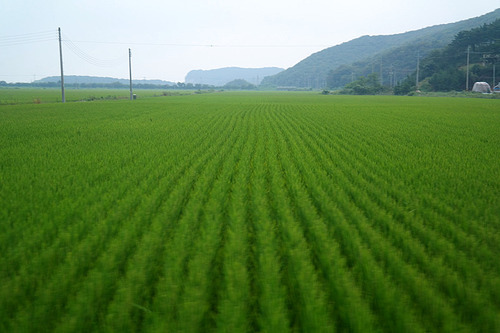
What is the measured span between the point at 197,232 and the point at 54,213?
1797 mm

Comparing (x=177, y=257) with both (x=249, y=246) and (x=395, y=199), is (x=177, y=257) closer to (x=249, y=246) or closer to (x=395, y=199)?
(x=249, y=246)

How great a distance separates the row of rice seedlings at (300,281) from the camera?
7.45 ft

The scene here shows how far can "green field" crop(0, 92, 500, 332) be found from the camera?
233cm

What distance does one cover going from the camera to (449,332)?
217 centimetres

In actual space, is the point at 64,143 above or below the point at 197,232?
above

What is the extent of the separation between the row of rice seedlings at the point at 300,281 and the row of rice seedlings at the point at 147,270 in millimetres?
849

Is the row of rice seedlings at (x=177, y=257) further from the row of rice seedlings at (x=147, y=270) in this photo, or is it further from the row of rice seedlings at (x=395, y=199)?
the row of rice seedlings at (x=395, y=199)

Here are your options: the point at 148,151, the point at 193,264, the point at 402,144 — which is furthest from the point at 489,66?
the point at 193,264

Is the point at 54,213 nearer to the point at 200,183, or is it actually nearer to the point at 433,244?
the point at 200,183

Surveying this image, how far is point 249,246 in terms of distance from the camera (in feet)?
11.0

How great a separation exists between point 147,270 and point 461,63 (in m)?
77.2

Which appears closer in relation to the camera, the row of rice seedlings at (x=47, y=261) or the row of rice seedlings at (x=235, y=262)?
the row of rice seedlings at (x=235, y=262)

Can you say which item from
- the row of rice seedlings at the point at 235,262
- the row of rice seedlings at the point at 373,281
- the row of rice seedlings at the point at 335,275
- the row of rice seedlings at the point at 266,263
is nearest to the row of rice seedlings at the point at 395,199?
the row of rice seedlings at the point at 373,281

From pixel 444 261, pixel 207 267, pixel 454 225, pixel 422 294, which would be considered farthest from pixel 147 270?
pixel 454 225
